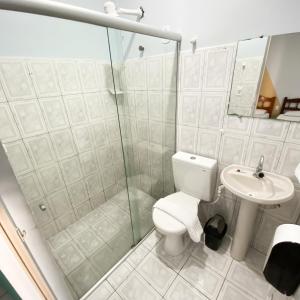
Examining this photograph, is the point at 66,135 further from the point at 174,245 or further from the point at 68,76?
the point at 174,245

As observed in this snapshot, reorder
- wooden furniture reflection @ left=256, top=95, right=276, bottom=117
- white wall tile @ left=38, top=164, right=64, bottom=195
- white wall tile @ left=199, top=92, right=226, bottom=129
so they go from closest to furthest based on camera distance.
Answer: wooden furniture reflection @ left=256, top=95, right=276, bottom=117 → white wall tile @ left=199, top=92, right=226, bottom=129 → white wall tile @ left=38, top=164, right=64, bottom=195

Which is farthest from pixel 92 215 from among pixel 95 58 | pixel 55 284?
pixel 95 58

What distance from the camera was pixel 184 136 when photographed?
5.50ft

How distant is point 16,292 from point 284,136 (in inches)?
63.3

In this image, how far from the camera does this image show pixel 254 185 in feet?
4.29

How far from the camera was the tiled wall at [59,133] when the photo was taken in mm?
1342

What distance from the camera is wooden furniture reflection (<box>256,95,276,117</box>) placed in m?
1.15

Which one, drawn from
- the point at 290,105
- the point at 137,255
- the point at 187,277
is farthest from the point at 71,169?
the point at 290,105

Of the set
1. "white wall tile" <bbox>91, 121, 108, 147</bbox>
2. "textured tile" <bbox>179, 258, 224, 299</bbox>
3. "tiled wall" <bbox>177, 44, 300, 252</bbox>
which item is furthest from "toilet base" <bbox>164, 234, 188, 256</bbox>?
"white wall tile" <bbox>91, 121, 108, 147</bbox>

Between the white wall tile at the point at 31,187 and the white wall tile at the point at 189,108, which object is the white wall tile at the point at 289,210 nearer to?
the white wall tile at the point at 189,108

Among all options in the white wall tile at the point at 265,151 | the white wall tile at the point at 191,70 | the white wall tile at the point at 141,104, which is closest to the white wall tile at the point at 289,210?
the white wall tile at the point at 265,151

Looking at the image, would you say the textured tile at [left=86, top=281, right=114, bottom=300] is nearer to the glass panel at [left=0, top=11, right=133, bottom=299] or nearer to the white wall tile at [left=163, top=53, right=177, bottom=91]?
the glass panel at [left=0, top=11, right=133, bottom=299]

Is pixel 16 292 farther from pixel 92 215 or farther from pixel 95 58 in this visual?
pixel 95 58

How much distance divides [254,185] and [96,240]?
155 centimetres
